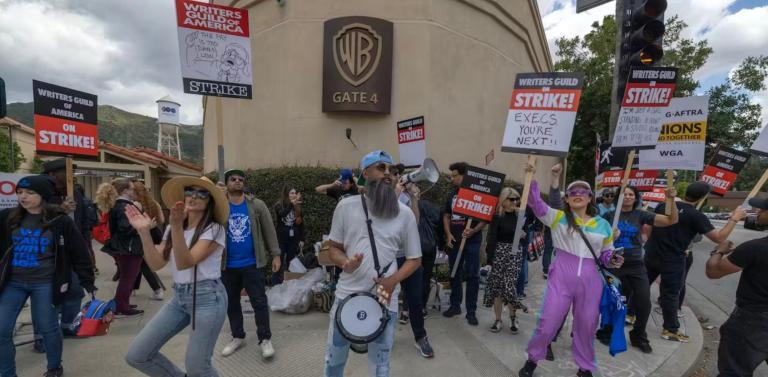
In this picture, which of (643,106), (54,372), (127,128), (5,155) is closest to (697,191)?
(643,106)

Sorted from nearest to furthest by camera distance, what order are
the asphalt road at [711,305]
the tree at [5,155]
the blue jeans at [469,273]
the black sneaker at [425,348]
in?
the black sneaker at [425,348], the asphalt road at [711,305], the blue jeans at [469,273], the tree at [5,155]

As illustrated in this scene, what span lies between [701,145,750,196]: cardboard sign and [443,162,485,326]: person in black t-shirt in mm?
3995

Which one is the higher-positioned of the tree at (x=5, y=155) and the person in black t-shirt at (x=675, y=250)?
the tree at (x=5, y=155)

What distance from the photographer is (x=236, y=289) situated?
3.62 meters

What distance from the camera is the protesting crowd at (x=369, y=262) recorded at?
90.8 inches

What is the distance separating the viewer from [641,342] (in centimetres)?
385

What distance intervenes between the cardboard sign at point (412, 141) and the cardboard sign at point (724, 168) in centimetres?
447

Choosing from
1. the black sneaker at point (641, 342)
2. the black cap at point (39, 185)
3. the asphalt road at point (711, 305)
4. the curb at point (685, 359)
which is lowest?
the asphalt road at point (711, 305)

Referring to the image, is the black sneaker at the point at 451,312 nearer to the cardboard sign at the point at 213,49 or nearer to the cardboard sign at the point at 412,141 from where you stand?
the cardboard sign at the point at 412,141

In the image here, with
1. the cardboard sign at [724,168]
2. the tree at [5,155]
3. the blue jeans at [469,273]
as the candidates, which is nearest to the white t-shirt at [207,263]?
the blue jeans at [469,273]

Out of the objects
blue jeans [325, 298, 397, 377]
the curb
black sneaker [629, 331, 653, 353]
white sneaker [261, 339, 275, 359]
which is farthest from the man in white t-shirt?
black sneaker [629, 331, 653, 353]

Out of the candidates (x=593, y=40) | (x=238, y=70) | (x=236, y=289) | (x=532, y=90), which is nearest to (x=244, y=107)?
(x=238, y=70)

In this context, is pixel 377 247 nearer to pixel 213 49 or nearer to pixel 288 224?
pixel 213 49

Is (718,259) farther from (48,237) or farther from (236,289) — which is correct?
(48,237)
